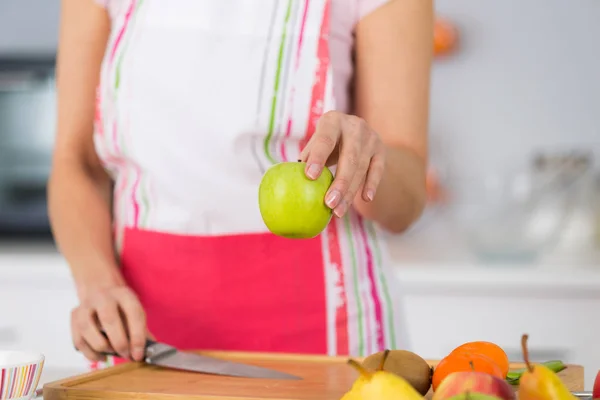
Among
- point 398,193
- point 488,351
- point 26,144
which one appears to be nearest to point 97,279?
point 398,193

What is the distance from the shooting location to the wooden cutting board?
824 millimetres

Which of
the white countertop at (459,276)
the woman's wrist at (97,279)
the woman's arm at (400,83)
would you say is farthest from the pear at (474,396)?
the white countertop at (459,276)

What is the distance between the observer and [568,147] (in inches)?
98.8

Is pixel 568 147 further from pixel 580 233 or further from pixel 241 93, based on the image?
pixel 241 93

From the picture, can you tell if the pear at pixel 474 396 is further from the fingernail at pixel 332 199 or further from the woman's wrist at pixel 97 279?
the woman's wrist at pixel 97 279

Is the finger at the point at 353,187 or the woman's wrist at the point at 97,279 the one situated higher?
the finger at the point at 353,187

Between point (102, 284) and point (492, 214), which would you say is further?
point (492, 214)

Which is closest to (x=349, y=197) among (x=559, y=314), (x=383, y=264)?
(x=383, y=264)

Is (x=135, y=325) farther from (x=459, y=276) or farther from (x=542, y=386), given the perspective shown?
(x=459, y=276)

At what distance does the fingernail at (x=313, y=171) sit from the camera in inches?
30.0

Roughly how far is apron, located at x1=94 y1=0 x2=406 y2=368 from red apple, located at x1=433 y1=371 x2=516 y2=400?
0.49 m

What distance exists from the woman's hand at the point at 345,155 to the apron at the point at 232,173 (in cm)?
31

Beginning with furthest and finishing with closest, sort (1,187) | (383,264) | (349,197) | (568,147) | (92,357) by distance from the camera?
(568,147)
(1,187)
(383,264)
(92,357)
(349,197)

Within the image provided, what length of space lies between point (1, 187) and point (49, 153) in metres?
0.16
